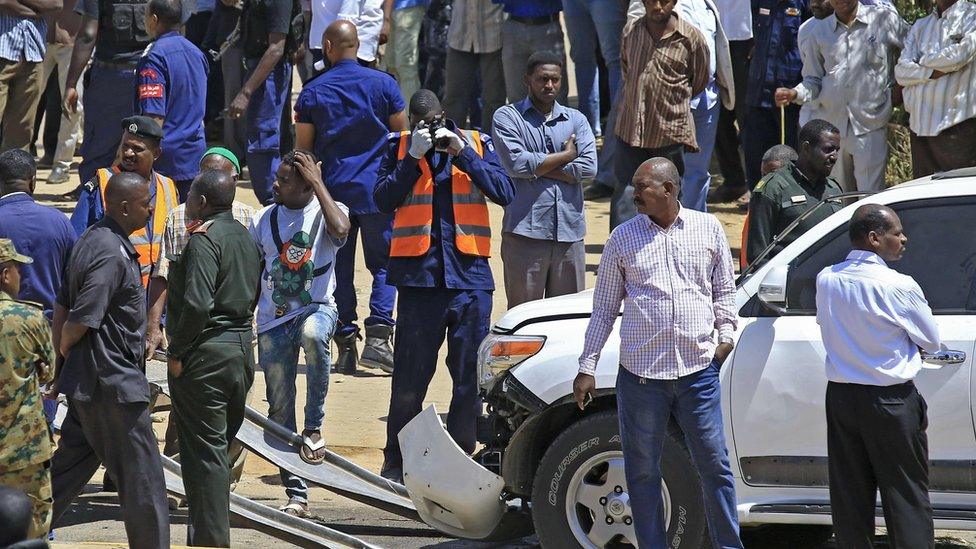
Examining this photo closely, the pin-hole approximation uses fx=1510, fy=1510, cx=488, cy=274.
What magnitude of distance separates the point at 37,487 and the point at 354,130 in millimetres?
4689

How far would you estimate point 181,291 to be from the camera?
6.96 meters

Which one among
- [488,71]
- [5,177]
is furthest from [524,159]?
[488,71]

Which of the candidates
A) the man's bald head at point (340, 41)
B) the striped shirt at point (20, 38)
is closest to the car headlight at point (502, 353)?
the man's bald head at point (340, 41)

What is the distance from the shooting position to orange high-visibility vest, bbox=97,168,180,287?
8.63m

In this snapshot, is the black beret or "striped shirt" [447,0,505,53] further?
"striped shirt" [447,0,505,53]

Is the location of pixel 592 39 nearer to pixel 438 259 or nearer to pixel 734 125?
pixel 734 125

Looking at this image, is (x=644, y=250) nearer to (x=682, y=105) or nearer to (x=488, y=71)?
(x=682, y=105)

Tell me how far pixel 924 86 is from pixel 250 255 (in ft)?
Answer: 18.1

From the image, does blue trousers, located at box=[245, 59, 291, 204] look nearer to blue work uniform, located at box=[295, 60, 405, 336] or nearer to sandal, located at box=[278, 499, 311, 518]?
blue work uniform, located at box=[295, 60, 405, 336]

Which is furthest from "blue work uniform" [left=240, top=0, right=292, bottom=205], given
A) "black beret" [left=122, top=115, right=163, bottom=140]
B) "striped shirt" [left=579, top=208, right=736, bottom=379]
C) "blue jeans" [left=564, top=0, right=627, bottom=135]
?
"striped shirt" [left=579, top=208, right=736, bottom=379]

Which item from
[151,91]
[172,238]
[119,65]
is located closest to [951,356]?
[172,238]

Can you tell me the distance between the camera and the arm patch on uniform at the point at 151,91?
10031 millimetres

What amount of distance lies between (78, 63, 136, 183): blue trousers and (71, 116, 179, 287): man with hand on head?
2.54 meters

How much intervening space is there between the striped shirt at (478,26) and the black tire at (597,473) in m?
7.09
